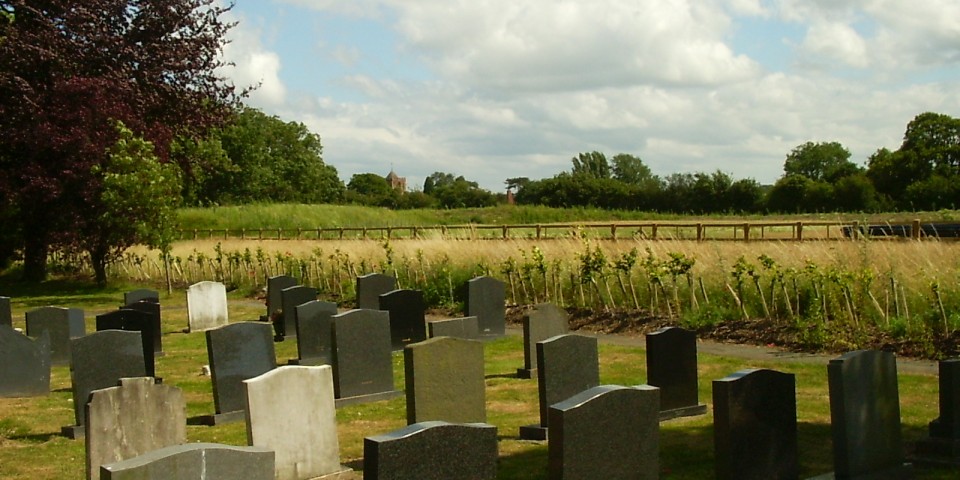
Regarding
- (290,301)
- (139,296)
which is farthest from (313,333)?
(139,296)

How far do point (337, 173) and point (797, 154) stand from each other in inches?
1816

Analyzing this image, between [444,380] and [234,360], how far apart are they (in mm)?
3198

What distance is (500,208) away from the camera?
62.4m

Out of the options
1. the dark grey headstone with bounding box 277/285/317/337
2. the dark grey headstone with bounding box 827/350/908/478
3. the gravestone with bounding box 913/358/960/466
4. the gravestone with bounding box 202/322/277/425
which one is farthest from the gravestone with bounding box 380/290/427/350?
the dark grey headstone with bounding box 827/350/908/478

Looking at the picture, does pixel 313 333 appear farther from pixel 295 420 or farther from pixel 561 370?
pixel 295 420

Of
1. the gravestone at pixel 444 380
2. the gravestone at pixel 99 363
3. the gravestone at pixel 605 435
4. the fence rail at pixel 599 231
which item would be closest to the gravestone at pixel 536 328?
the gravestone at pixel 444 380

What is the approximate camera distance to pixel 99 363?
1075 cm

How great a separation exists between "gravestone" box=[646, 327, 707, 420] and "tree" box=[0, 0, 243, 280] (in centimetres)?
2223

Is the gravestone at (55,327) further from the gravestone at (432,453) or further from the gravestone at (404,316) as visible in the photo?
the gravestone at (432,453)

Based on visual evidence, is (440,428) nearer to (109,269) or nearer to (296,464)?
(296,464)

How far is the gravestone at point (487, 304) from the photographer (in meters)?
17.8

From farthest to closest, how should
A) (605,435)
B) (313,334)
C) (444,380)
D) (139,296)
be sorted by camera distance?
(139,296)
(313,334)
(444,380)
(605,435)

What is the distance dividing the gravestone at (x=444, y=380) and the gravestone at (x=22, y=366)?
6.84 metres

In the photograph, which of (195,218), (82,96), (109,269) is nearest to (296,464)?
(82,96)
